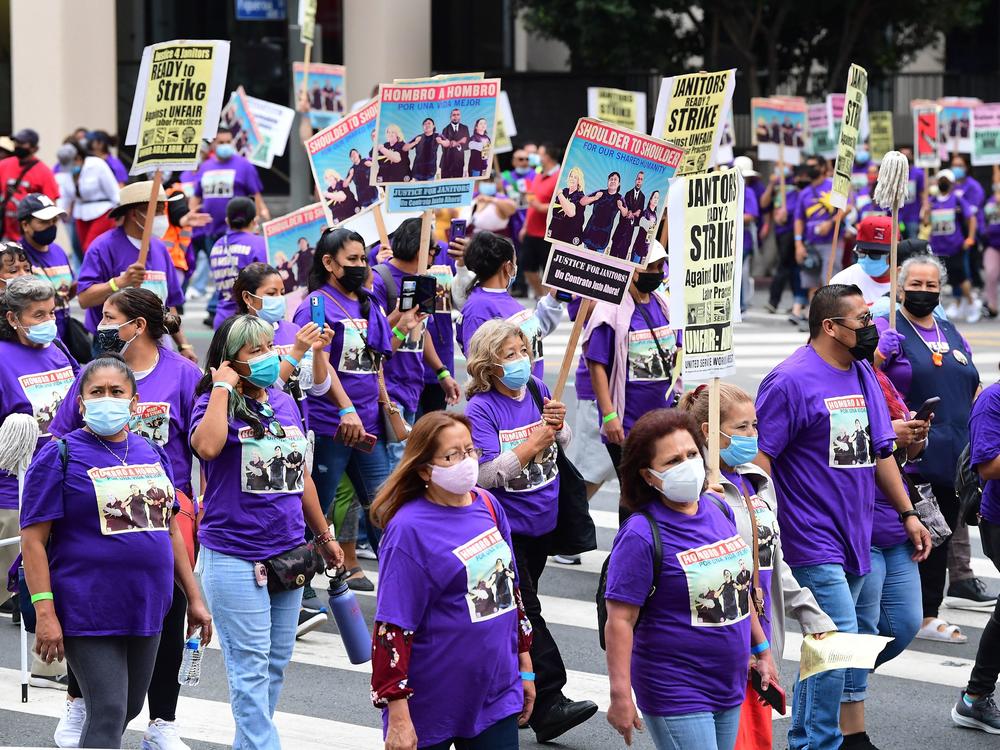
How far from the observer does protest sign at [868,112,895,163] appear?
22.9m

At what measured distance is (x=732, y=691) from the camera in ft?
16.9

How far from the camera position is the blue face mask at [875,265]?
9156mm

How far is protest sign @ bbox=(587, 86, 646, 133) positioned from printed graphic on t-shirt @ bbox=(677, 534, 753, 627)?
46.6 feet

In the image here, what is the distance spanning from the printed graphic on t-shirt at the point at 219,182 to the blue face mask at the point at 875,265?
10989 mm

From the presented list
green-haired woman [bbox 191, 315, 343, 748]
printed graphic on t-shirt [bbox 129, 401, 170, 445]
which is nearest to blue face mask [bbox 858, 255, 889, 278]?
green-haired woman [bbox 191, 315, 343, 748]

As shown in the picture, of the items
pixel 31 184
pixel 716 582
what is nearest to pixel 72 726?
pixel 716 582

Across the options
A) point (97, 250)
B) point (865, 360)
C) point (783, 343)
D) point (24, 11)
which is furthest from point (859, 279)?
point (24, 11)

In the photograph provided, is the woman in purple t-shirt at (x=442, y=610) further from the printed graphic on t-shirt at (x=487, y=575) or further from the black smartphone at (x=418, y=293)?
the black smartphone at (x=418, y=293)

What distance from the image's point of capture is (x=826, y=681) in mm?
6238

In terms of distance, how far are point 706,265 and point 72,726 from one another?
2.86 meters

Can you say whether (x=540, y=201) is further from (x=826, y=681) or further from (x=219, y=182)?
(x=826, y=681)

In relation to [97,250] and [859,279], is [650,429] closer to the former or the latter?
[859,279]

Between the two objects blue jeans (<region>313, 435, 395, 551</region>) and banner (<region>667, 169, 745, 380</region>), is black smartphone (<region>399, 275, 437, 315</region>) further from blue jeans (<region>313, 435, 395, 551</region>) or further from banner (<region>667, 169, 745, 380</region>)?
banner (<region>667, 169, 745, 380</region>)

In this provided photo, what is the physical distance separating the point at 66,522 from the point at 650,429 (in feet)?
6.62
